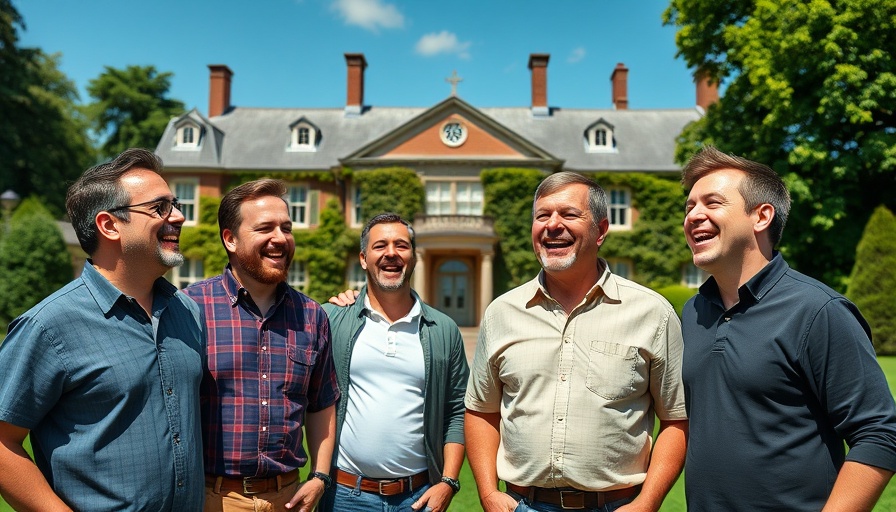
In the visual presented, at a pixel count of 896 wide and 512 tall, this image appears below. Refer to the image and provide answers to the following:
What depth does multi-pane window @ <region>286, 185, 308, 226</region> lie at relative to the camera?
26.4 metres

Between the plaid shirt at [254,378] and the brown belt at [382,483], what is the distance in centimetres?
35

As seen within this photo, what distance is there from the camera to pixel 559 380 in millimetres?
2586

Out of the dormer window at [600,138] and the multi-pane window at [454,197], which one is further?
the dormer window at [600,138]

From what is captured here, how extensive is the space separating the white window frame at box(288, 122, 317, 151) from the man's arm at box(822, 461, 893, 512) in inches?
1051

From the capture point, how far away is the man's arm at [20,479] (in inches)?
79.4

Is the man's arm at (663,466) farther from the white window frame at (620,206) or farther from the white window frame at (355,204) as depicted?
the white window frame at (620,206)

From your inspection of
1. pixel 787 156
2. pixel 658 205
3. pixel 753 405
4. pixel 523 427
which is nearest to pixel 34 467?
pixel 523 427

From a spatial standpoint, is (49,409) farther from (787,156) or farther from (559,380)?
(787,156)

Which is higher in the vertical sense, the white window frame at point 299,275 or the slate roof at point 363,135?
the slate roof at point 363,135

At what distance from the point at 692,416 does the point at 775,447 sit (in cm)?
34

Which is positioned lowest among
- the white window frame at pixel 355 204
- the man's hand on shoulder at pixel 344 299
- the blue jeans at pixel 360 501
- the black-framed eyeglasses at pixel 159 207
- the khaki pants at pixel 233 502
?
the blue jeans at pixel 360 501

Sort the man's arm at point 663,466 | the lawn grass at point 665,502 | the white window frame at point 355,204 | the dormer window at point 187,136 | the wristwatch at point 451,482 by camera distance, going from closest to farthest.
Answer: the man's arm at point 663,466
the wristwatch at point 451,482
the lawn grass at point 665,502
the white window frame at point 355,204
the dormer window at point 187,136

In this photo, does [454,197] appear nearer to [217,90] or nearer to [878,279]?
[217,90]

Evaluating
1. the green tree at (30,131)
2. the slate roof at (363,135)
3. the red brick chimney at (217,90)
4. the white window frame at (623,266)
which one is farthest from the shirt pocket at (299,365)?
the green tree at (30,131)
